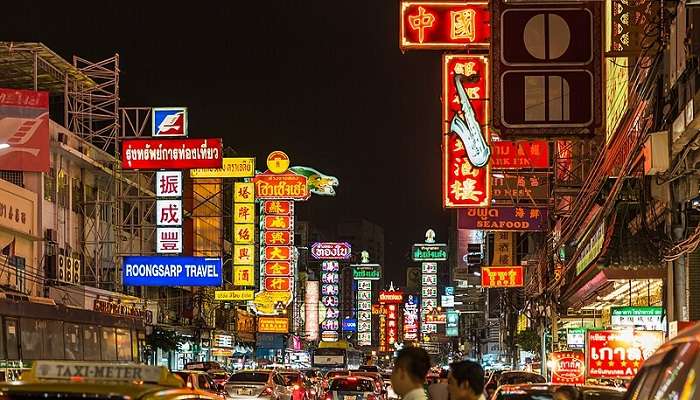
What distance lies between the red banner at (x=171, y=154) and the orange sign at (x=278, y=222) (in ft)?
55.2

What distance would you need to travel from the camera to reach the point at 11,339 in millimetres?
22172

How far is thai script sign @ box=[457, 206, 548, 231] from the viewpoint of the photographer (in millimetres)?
37281

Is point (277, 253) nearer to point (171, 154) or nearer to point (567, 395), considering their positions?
→ point (171, 154)

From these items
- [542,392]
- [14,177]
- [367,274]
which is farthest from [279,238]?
[367,274]

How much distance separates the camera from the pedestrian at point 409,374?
27.9 feet

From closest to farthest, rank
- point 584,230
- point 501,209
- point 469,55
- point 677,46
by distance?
point 677,46 → point 469,55 → point 584,230 → point 501,209

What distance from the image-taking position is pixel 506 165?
31438 mm

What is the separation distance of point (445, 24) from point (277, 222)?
1790 inches

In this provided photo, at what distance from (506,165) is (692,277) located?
43.3 ft

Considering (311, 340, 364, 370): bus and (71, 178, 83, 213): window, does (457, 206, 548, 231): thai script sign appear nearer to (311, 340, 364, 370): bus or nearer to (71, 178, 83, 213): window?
(71, 178, 83, 213): window

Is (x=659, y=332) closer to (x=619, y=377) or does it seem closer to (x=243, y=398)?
(x=619, y=377)

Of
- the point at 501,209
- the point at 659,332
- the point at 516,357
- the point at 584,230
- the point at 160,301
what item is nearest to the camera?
the point at 659,332

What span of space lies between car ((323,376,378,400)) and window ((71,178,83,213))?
59.7 ft

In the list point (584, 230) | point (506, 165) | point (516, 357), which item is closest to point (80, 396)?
point (584, 230)
